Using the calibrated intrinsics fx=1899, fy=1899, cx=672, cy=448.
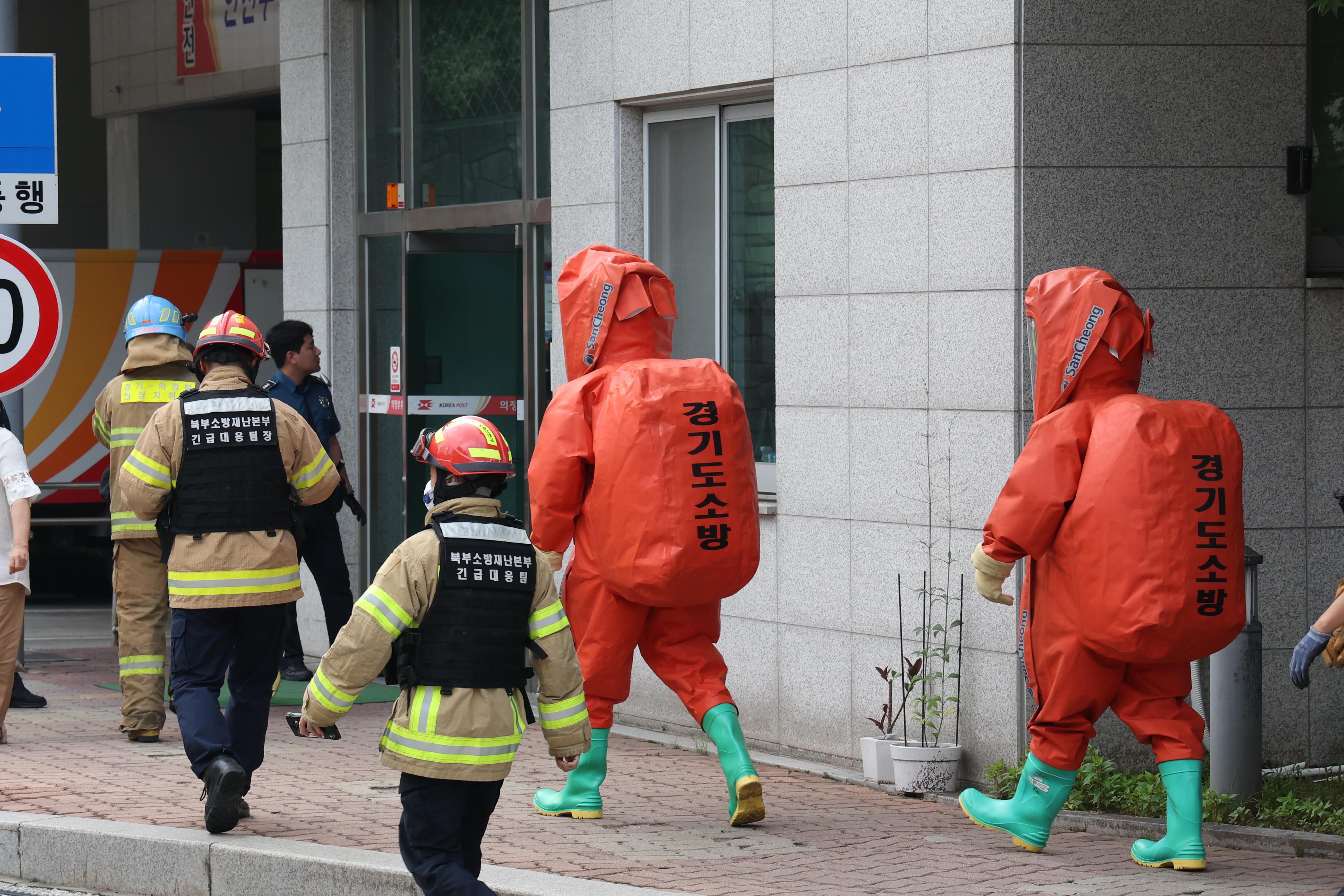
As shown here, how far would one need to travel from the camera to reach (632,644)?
23.4 ft

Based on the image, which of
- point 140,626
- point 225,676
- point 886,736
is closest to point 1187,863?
point 886,736

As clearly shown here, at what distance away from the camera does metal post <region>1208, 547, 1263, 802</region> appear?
699 cm

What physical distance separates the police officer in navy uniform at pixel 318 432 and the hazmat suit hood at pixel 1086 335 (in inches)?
208

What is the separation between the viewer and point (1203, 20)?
7848 millimetres

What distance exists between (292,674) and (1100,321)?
629 cm

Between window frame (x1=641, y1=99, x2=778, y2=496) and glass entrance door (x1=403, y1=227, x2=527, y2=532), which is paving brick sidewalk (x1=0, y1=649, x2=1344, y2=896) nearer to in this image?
window frame (x1=641, y1=99, x2=778, y2=496)

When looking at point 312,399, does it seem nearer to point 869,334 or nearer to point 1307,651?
point 869,334

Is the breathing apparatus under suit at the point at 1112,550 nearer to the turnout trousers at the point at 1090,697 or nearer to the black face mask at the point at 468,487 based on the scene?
the turnout trousers at the point at 1090,697

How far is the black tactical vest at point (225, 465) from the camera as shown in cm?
715

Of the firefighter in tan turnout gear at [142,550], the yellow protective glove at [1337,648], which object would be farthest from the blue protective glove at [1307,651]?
the firefighter in tan turnout gear at [142,550]

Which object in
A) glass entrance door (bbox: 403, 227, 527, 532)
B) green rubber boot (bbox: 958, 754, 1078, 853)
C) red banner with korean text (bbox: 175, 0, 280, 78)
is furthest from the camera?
red banner with korean text (bbox: 175, 0, 280, 78)

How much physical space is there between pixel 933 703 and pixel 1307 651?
266 cm

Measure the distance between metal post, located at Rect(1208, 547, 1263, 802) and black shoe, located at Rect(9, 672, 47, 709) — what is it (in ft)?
20.3

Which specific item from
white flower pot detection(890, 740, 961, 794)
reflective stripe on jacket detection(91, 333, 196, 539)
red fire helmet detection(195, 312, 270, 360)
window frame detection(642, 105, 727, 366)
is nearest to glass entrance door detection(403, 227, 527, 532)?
window frame detection(642, 105, 727, 366)
